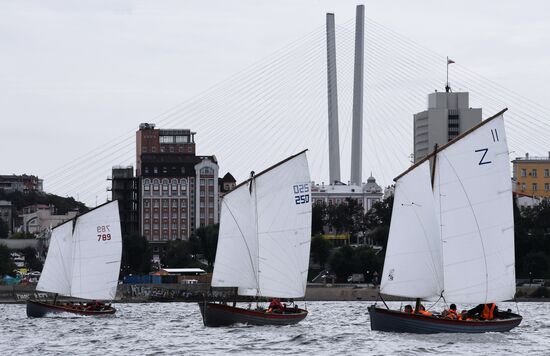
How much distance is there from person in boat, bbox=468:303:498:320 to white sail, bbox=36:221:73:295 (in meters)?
37.2

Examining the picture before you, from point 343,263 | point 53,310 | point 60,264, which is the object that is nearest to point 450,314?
point 53,310

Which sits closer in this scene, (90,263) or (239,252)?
(239,252)

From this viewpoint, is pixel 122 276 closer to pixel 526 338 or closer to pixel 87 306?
pixel 87 306

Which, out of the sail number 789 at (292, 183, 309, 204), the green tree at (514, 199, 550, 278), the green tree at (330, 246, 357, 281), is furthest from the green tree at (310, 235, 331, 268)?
the sail number 789 at (292, 183, 309, 204)

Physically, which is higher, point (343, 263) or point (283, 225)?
point (343, 263)

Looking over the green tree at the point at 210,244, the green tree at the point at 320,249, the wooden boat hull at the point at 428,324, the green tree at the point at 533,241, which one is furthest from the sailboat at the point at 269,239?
the green tree at the point at 210,244

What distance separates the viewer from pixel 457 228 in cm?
6844

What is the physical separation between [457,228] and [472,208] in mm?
1112

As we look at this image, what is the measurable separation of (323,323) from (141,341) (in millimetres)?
20677

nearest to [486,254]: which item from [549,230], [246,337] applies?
[246,337]

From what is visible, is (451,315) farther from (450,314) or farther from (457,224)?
(457,224)

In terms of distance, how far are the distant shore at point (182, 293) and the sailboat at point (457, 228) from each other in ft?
269

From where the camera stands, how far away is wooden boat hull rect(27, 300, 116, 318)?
A: 98.7 metres

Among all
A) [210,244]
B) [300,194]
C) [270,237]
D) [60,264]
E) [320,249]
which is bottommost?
[60,264]
